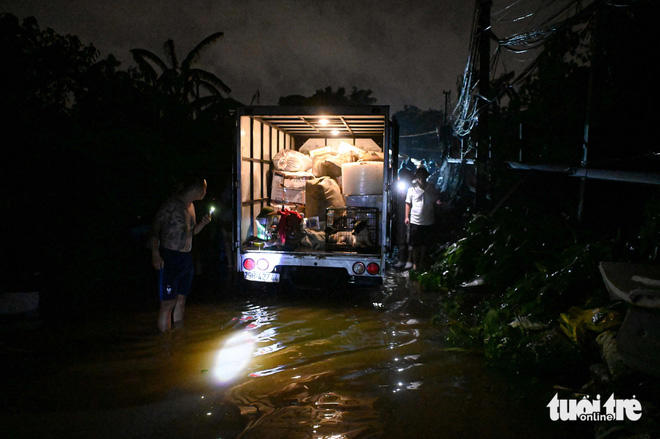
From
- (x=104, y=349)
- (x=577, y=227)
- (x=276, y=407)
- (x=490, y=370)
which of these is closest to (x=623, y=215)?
(x=577, y=227)

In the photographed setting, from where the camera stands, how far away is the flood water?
2.59m

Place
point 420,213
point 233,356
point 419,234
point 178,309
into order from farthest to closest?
point 419,234
point 420,213
point 178,309
point 233,356

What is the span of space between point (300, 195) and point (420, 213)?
2365 mm

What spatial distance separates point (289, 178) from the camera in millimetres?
7383

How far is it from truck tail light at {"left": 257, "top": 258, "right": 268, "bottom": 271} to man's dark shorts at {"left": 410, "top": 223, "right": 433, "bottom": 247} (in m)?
3.35

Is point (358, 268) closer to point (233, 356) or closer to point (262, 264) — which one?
point (262, 264)

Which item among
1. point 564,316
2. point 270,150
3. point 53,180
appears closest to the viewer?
point 564,316

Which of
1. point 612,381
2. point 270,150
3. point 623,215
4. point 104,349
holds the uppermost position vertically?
point 270,150

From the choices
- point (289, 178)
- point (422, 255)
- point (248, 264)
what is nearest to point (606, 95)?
point (422, 255)

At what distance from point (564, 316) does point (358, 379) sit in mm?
1951

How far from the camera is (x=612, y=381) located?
272 centimetres

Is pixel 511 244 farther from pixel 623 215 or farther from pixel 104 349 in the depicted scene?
pixel 104 349

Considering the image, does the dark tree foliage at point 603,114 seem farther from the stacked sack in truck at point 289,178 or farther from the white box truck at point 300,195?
the stacked sack in truck at point 289,178

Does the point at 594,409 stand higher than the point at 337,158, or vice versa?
the point at 337,158
